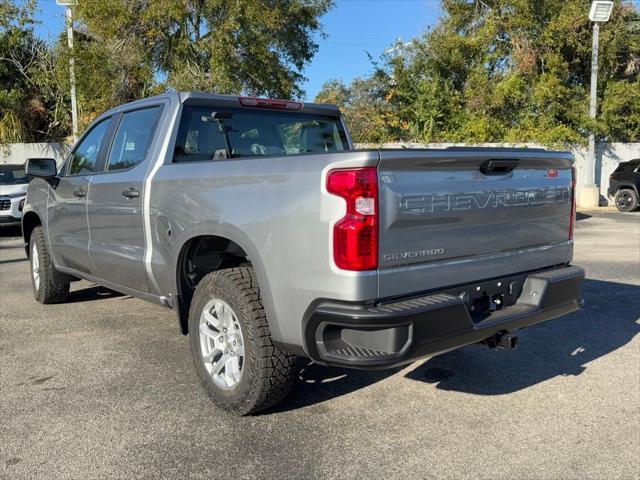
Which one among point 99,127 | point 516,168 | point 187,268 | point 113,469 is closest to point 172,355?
point 187,268

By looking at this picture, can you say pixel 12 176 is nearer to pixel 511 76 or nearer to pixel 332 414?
pixel 332 414

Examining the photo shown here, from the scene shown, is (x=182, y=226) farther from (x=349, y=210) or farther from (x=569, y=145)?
(x=569, y=145)

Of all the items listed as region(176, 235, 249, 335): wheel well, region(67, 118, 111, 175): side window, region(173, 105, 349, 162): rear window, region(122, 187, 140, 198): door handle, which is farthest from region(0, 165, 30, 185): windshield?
region(176, 235, 249, 335): wheel well

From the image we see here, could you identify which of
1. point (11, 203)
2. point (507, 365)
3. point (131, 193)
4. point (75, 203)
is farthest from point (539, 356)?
point (11, 203)

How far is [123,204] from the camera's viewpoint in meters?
4.57

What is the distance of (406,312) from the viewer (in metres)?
2.96

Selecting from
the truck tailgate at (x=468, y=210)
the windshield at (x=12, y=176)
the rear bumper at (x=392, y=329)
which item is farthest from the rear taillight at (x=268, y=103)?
the windshield at (x=12, y=176)

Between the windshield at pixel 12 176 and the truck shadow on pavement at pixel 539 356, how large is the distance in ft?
38.1

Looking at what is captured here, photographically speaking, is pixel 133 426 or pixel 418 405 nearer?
pixel 133 426

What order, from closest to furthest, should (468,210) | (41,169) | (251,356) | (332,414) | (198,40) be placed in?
(468,210) → (251,356) → (332,414) → (41,169) → (198,40)

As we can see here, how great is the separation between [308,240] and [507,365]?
7.77 ft

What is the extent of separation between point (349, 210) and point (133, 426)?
1873mm

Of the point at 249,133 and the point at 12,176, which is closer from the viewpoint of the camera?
the point at 249,133

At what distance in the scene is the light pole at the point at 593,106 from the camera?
19.4m
